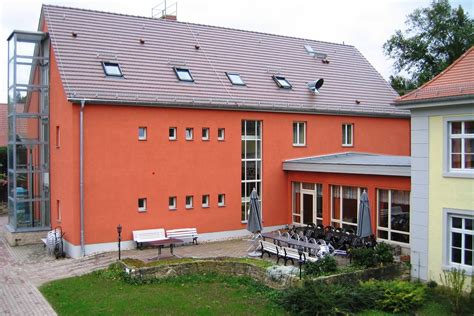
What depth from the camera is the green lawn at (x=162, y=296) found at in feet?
42.1

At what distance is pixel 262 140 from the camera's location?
23.1 m

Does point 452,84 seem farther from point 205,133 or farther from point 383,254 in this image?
point 205,133

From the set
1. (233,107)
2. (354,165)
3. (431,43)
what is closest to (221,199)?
(233,107)

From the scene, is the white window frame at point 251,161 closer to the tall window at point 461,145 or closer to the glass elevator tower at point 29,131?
the glass elevator tower at point 29,131

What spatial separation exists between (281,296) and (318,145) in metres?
12.5

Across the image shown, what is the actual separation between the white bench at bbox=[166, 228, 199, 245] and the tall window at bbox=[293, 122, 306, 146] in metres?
6.66

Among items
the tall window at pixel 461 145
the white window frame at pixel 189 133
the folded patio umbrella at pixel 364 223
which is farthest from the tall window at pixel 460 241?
the white window frame at pixel 189 133

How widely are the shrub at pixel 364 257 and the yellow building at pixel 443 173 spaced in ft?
3.69

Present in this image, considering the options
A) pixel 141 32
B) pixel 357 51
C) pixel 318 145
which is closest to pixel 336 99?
pixel 318 145

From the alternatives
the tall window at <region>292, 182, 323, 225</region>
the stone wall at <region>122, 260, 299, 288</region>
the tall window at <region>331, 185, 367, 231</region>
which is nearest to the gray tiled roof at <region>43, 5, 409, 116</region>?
the tall window at <region>292, 182, 323, 225</region>

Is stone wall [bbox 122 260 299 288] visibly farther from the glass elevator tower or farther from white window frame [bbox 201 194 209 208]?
the glass elevator tower

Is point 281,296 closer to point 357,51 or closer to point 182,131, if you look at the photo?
point 182,131

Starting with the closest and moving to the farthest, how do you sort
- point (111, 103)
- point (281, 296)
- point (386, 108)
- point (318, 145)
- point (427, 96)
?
1. point (281, 296)
2. point (427, 96)
3. point (111, 103)
4. point (318, 145)
5. point (386, 108)

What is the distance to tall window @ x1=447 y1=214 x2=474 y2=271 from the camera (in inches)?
539
